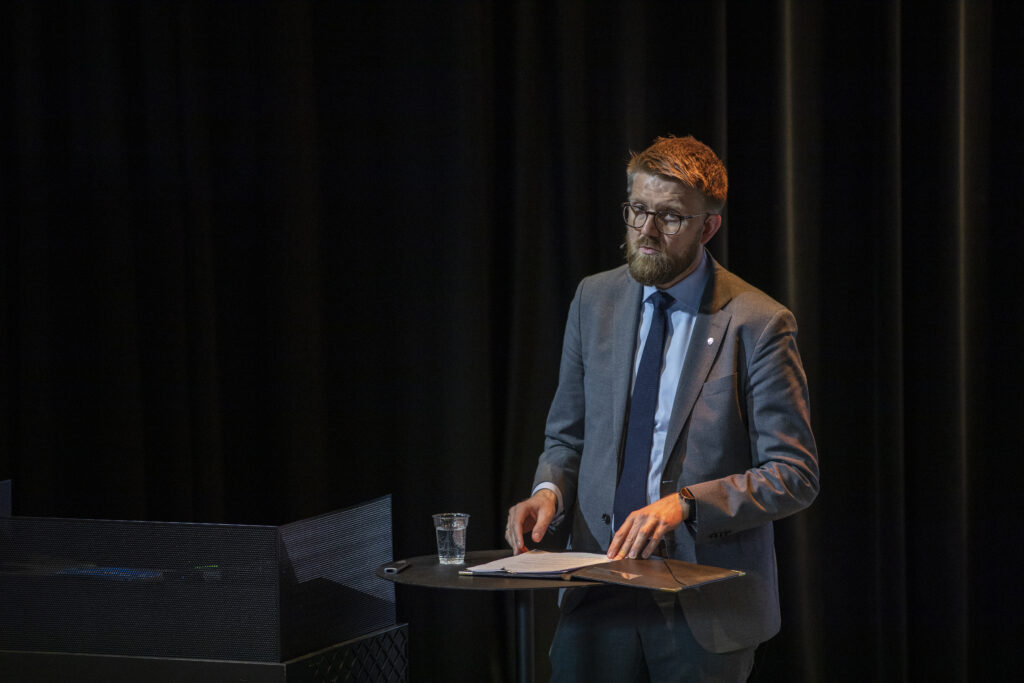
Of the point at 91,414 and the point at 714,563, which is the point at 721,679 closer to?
the point at 714,563

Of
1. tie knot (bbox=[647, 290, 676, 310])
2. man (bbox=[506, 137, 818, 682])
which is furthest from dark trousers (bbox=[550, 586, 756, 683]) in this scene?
tie knot (bbox=[647, 290, 676, 310])

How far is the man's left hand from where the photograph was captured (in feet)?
6.57

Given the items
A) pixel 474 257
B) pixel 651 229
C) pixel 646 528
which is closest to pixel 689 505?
pixel 646 528

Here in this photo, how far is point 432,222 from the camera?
11.0 ft

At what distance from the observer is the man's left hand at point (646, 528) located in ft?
6.57

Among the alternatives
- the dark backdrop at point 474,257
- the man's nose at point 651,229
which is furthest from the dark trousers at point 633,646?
the dark backdrop at point 474,257

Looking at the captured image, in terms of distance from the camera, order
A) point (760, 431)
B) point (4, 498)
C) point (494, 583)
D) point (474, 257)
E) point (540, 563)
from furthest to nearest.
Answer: point (474, 257), point (4, 498), point (760, 431), point (540, 563), point (494, 583)

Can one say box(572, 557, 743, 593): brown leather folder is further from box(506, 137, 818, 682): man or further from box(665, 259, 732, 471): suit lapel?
box(665, 259, 732, 471): suit lapel

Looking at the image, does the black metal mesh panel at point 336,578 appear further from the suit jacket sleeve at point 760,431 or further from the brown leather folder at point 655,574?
the suit jacket sleeve at point 760,431

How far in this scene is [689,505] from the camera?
2072 millimetres

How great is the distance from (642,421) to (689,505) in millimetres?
247

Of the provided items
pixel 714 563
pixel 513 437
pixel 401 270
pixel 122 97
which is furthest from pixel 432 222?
pixel 714 563

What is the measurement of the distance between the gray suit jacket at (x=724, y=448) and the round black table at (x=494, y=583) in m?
0.32

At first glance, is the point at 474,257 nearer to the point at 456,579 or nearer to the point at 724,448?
the point at 724,448
